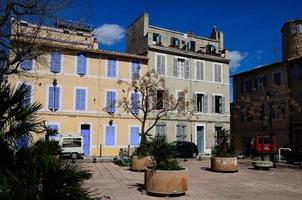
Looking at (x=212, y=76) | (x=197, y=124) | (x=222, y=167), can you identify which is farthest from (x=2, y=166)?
(x=212, y=76)

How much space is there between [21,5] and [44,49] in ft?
5.94

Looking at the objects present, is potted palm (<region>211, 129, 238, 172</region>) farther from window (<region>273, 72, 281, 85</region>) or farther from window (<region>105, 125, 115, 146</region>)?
window (<region>273, 72, 281, 85</region>)

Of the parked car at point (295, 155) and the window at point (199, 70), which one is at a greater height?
the window at point (199, 70)

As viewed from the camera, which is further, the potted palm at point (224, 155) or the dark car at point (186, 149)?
the dark car at point (186, 149)

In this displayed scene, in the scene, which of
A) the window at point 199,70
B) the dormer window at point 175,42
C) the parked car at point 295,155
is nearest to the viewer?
A: the parked car at point 295,155

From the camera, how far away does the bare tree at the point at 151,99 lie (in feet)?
96.5

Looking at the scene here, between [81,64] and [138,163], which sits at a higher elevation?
[81,64]

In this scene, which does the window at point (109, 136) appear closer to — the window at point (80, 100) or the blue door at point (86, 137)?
the blue door at point (86, 137)

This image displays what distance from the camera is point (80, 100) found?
96.6 feet

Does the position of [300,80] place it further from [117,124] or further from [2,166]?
[2,166]

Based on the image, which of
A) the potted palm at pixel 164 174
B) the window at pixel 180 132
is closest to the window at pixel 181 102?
the window at pixel 180 132

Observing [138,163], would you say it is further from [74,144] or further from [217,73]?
[217,73]

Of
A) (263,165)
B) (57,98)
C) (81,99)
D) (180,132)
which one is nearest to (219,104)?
(180,132)

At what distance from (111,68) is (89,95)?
124 inches
